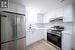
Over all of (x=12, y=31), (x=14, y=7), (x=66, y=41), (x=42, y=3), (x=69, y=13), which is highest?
(x=42, y=3)

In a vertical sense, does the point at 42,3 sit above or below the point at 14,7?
above

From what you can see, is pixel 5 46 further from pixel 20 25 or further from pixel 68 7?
pixel 68 7

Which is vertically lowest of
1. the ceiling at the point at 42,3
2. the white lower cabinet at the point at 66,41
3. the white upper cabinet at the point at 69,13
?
the white lower cabinet at the point at 66,41

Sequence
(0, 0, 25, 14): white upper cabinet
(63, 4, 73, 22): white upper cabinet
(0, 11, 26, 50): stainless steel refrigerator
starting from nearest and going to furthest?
(0, 11, 26, 50): stainless steel refrigerator < (0, 0, 25, 14): white upper cabinet < (63, 4, 73, 22): white upper cabinet

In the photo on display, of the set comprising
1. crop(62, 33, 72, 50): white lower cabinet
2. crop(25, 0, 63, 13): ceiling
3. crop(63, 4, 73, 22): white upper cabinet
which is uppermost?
crop(25, 0, 63, 13): ceiling

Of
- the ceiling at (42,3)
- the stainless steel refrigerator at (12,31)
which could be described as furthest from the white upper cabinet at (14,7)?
the ceiling at (42,3)

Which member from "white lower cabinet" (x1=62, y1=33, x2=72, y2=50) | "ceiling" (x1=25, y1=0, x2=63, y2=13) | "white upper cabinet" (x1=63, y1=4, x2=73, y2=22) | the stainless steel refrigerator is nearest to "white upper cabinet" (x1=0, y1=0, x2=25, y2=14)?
the stainless steel refrigerator

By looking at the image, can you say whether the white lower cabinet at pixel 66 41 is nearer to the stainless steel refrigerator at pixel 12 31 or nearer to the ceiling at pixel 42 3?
the ceiling at pixel 42 3

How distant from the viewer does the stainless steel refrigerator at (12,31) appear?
293cm

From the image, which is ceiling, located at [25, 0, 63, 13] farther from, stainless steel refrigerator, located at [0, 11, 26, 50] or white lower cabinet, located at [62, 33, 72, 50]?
white lower cabinet, located at [62, 33, 72, 50]

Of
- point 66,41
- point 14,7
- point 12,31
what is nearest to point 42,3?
point 14,7

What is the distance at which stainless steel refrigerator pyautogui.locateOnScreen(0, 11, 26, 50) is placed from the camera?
293 centimetres

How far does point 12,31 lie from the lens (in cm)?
327

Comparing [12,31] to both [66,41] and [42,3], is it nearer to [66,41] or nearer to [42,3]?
[42,3]
